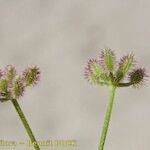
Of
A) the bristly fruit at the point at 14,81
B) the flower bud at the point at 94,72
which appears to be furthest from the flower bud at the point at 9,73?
the flower bud at the point at 94,72

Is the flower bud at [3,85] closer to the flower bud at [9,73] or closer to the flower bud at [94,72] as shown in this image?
the flower bud at [9,73]

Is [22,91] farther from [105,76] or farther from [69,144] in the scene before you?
[69,144]

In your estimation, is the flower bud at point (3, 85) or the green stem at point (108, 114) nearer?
the green stem at point (108, 114)

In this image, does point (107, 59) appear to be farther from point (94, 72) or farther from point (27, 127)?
point (27, 127)

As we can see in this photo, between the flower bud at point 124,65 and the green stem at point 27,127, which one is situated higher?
the flower bud at point 124,65

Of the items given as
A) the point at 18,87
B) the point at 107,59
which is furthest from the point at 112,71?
the point at 18,87

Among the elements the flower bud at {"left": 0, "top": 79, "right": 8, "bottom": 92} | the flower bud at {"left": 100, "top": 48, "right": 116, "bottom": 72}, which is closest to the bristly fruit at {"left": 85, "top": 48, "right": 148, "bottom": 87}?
the flower bud at {"left": 100, "top": 48, "right": 116, "bottom": 72}

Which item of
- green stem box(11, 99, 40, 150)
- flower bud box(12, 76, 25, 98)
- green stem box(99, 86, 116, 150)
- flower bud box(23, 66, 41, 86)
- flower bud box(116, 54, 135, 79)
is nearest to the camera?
green stem box(11, 99, 40, 150)

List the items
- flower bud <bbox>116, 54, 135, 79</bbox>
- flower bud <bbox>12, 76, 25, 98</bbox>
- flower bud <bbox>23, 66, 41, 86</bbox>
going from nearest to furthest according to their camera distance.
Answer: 1. flower bud <bbox>12, 76, 25, 98</bbox>
2. flower bud <bbox>23, 66, 41, 86</bbox>
3. flower bud <bbox>116, 54, 135, 79</bbox>

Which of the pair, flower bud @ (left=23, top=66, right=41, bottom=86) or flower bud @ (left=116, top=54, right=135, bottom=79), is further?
flower bud @ (left=116, top=54, right=135, bottom=79)

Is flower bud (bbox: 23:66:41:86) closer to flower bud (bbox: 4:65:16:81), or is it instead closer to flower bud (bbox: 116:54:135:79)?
flower bud (bbox: 4:65:16:81)

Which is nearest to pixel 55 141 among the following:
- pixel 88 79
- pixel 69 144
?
pixel 69 144
